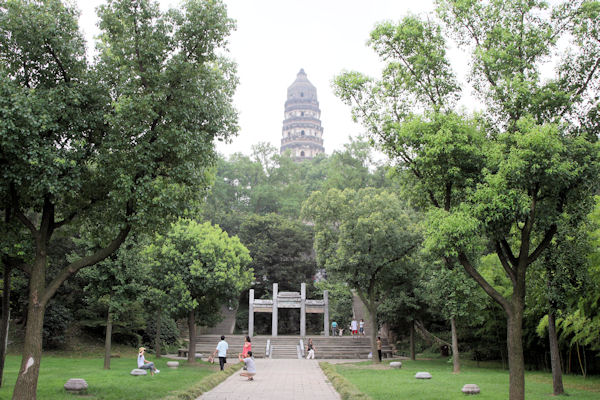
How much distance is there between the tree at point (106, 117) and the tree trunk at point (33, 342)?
0.06 feet

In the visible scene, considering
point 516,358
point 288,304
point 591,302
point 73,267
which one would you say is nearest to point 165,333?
point 288,304

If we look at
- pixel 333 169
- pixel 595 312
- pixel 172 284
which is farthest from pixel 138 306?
pixel 333 169

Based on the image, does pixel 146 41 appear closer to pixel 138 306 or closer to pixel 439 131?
pixel 439 131

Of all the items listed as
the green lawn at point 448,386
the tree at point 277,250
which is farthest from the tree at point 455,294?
the tree at point 277,250

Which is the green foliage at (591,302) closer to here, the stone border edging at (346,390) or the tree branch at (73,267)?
the stone border edging at (346,390)

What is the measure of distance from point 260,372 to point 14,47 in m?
13.0

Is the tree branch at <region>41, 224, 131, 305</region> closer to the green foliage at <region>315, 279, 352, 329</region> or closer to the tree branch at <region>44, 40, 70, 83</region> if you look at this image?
the tree branch at <region>44, 40, 70, 83</region>

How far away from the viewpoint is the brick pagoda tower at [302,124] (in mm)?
73375

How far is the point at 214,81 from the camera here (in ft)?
33.2

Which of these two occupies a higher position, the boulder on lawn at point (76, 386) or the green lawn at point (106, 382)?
the boulder on lawn at point (76, 386)

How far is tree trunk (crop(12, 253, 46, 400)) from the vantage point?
862 cm

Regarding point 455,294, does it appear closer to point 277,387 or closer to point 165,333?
point 277,387

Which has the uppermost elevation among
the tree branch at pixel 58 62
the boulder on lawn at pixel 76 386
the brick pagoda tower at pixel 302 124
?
the brick pagoda tower at pixel 302 124

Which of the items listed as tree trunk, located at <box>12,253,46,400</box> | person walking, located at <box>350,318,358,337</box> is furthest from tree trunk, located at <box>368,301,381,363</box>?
tree trunk, located at <box>12,253,46,400</box>
